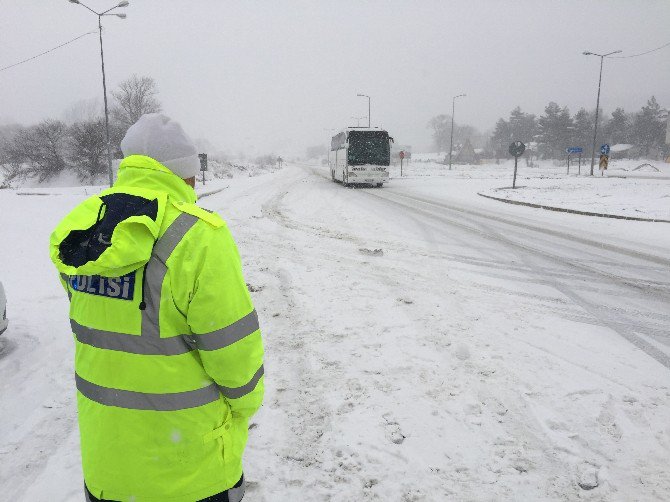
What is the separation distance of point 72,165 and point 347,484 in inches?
2035

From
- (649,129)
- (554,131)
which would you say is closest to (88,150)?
(554,131)

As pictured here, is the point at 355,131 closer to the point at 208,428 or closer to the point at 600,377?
the point at 600,377

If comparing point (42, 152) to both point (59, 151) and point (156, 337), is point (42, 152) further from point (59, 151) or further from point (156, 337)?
point (156, 337)

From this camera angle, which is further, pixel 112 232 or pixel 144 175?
pixel 144 175

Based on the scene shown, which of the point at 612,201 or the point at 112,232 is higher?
the point at 112,232

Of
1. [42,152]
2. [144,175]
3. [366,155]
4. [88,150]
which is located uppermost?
[88,150]

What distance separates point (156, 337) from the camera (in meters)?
1.64

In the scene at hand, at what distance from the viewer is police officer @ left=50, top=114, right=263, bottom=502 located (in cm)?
159

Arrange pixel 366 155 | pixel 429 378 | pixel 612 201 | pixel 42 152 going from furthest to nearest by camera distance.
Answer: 1. pixel 42 152
2. pixel 366 155
3. pixel 612 201
4. pixel 429 378

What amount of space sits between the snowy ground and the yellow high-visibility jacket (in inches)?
53.4

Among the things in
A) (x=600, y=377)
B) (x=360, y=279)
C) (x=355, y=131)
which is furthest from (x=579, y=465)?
(x=355, y=131)

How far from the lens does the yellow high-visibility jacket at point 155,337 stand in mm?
1589

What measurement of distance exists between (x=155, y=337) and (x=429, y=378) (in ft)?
10.3

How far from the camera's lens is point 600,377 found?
426cm
